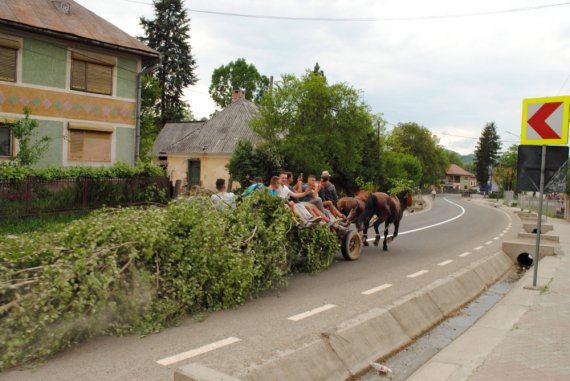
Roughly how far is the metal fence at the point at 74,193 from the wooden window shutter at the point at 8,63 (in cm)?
550

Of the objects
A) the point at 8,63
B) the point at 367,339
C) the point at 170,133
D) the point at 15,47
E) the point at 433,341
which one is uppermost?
the point at 15,47

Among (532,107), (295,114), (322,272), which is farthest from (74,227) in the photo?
(295,114)

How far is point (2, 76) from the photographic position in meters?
16.9

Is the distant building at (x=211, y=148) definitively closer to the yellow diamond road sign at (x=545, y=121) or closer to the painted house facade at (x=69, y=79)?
the painted house facade at (x=69, y=79)

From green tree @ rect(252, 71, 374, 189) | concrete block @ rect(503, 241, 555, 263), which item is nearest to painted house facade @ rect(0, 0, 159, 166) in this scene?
green tree @ rect(252, 71, 374, 189)

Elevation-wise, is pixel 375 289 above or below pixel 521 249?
below

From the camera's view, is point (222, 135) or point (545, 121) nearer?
point (545, 121)

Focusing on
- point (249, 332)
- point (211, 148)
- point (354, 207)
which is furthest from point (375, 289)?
point (211, 148)

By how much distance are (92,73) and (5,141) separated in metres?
4.26

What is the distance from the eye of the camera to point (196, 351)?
15.2 feet

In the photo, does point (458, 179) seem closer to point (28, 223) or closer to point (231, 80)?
point (231, 80)

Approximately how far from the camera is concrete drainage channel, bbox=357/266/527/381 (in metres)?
4.81

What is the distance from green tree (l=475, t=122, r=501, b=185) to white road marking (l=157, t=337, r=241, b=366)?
128 meters

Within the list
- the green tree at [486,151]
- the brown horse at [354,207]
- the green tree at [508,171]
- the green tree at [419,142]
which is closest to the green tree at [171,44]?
the brown horse at [354,207]
